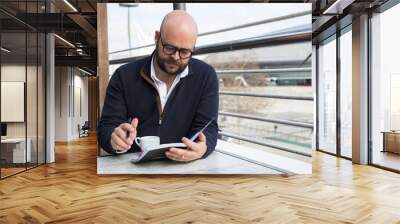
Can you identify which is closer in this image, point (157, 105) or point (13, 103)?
point (157, 105)

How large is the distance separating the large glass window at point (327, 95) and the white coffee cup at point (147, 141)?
5.09 metres

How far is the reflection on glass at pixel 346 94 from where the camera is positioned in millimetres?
8133

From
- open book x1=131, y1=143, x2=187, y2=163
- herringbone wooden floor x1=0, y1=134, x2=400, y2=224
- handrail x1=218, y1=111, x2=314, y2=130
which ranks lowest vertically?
herringbone wooden floor x1=0, y1=134, x2=400, y2=224

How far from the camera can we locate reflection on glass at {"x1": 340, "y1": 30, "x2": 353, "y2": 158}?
813 cm

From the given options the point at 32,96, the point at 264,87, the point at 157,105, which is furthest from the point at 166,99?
the point at 32,96

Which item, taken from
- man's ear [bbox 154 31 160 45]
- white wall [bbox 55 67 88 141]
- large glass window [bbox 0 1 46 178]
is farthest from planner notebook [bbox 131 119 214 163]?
white wall [bbox 55 67 88 141]

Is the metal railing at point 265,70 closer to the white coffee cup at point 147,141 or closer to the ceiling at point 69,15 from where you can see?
the ceiling at point 69,15

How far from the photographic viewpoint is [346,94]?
842 cm

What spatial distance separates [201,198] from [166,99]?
1.65m

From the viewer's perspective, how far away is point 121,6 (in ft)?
19.3

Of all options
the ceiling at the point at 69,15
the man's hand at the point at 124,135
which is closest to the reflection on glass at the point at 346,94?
the ceiling at the point at 69,15

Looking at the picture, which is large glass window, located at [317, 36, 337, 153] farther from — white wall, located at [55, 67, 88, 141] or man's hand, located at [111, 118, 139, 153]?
white wall, located at [55, 67, 88, 141]

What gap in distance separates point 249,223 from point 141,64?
3.05 metres

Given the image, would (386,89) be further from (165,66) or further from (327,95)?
(165,66)
